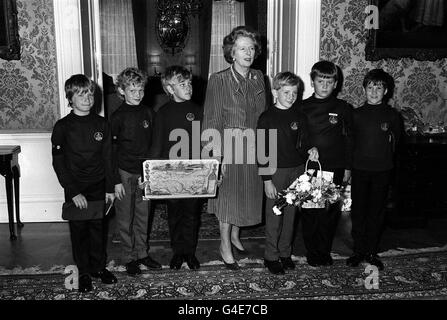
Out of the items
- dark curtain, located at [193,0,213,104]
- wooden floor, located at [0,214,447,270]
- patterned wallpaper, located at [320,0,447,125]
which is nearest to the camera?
wooden floor, located at [0,214,447,270]

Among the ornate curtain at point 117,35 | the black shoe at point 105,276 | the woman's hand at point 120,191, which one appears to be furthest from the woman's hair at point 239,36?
the ornate curtain at point 117,35

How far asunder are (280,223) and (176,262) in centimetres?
83

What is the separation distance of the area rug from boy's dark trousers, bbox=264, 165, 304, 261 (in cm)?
17

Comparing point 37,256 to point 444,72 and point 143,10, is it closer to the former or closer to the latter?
point 444,72

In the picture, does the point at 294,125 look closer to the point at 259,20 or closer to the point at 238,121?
the point at 238,121

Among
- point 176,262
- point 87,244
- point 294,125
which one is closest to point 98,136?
point 87,244

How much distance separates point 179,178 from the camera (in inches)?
120

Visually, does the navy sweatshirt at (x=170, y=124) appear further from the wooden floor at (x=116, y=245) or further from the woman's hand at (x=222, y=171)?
the wooden floor at (x=116, y=245)

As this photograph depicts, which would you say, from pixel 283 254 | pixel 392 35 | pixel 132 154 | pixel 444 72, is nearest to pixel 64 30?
pixel 132 154

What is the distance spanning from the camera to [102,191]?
123 inches

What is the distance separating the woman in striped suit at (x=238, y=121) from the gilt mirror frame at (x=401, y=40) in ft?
6.15

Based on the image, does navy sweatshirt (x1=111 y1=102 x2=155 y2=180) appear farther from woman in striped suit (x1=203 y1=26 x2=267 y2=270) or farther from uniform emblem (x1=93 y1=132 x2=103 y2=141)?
woman in striped suit (x1=203 y1=26 x2=267 y2=270)

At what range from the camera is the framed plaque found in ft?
9.80

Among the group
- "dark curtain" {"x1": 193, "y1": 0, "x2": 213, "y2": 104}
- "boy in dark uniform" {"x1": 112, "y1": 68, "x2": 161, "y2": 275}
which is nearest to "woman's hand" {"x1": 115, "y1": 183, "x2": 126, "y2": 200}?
"boy in dark uniform" {"x1": 112, "y1": 68, "x2": 161, "y2": 275}
